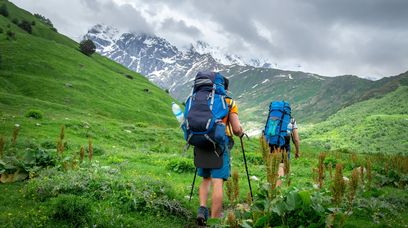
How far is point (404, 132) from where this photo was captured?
127 meters


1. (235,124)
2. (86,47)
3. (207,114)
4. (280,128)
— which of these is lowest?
(235,124)

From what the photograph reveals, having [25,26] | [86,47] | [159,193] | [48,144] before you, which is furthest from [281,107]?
[86,47]

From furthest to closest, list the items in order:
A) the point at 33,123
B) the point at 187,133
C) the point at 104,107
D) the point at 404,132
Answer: the point at 404,132
the point at 104,107
the point at 33,123
the point at 187,133

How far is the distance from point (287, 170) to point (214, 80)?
244 cm

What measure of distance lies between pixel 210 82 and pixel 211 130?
3.53 ft

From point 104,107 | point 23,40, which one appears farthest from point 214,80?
point 23,40

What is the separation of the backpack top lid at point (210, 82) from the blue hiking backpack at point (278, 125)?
3.64 meters

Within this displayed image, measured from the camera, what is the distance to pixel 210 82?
22.5 ft

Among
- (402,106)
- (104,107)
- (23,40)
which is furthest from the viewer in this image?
(402,106)

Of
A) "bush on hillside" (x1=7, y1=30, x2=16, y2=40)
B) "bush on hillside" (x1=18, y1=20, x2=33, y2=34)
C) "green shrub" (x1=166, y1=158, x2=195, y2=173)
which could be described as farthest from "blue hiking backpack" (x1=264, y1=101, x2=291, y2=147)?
"bush on hillside" (x1=18, y1=20, x2=33, y2=34)

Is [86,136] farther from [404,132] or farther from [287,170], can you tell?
[404,132]

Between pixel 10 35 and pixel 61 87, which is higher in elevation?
pixel 10 35

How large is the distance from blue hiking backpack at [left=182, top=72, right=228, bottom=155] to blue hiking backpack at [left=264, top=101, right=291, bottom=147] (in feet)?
12.2

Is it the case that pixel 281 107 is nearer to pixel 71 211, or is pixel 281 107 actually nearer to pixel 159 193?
A: pixel 159 193
